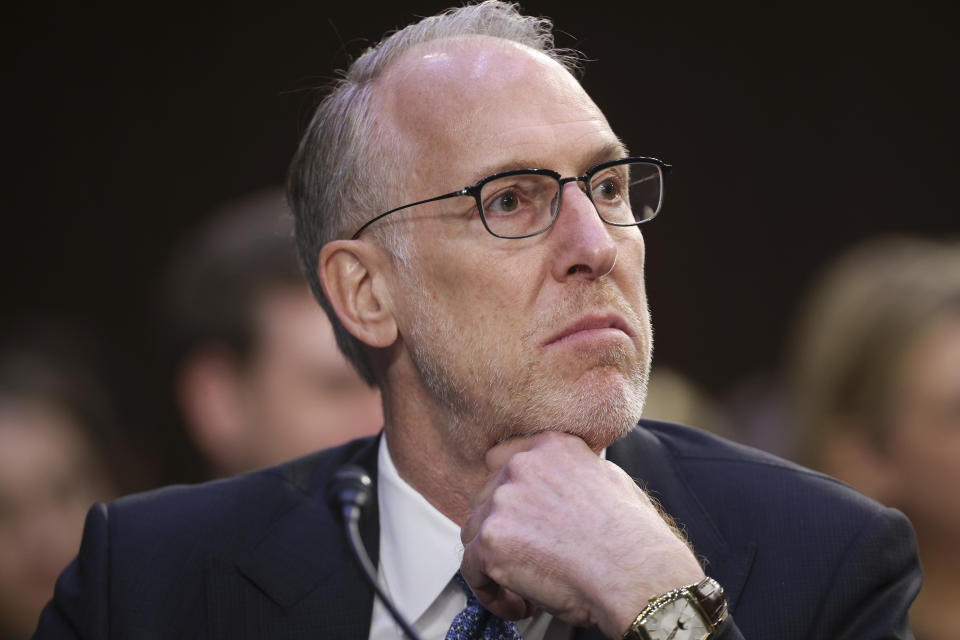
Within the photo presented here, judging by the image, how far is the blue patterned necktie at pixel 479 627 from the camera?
6.35 feet

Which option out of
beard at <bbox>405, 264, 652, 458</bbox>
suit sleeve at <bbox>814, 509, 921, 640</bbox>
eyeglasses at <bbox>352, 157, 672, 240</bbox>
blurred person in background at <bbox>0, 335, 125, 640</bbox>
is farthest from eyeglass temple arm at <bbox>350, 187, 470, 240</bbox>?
→ blurred person in background at <bbox>0, 335, 125, 640</bbox>

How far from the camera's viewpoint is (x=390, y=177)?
7.22 ft

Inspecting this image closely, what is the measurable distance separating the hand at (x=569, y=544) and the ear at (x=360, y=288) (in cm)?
50

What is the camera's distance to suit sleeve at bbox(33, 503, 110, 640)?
2160 mm

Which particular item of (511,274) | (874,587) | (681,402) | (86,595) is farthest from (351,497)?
(681,402)

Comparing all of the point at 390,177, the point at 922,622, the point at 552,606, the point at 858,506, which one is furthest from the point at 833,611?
the point at 922,622

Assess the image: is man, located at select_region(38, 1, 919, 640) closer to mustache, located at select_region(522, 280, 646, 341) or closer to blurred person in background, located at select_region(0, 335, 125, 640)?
mustache, located at select_region(522, 280, 646, 341)

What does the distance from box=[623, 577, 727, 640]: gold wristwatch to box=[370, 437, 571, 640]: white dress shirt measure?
510mm

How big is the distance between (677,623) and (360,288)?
109cm

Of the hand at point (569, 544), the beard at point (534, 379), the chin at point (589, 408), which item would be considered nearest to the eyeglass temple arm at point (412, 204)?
the beard at point (534, 379)

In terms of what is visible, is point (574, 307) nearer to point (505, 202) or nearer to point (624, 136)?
point (505, 202)

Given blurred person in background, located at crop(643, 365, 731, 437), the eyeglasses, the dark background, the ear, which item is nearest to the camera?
the eyeglasses

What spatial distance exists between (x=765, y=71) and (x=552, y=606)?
3.79 meters

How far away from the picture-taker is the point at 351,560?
2225mm
